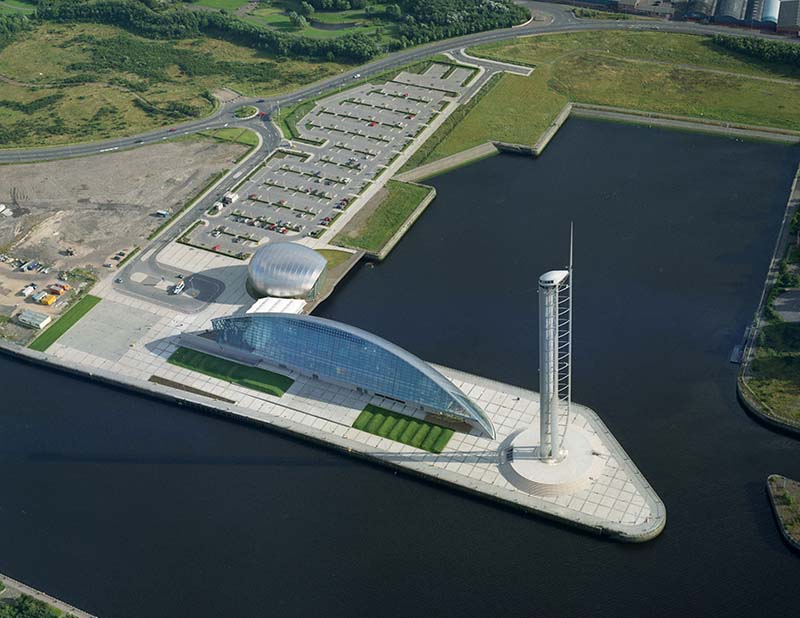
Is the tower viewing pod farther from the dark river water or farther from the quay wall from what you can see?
the dark river water

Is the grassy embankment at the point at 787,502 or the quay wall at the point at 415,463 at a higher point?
the grassy embankment at the point at 787,502

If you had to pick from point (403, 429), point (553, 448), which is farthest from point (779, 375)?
point (403, 429)

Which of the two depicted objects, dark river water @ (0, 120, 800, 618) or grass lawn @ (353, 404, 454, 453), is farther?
grass lawn @ (353, 404, 454, 453)

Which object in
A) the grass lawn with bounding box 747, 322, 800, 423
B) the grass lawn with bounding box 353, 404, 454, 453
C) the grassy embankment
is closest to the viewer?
the grassy embankment

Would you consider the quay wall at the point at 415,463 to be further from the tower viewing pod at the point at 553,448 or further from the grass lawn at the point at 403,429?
the grass lawn at the point at 403,429

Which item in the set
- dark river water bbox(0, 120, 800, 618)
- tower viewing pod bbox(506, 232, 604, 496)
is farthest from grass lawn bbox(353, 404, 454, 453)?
tower viewing pod bbox(506, 232, 604, 496)

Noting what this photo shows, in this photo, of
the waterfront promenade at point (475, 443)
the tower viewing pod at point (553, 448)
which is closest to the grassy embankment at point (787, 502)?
the waterfront promenade at point (475, 443)
